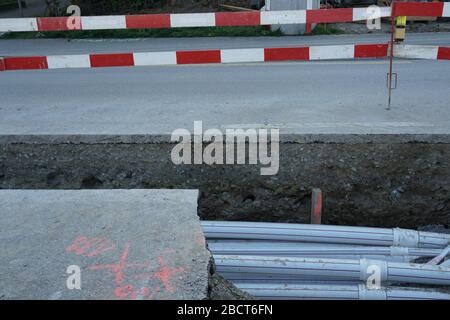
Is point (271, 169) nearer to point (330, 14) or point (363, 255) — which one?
point (363, 255)

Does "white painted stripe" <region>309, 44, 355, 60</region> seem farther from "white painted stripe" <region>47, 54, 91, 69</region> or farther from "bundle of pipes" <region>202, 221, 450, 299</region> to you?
"white painted stripe" <region>47, 54, 91, 69</region>

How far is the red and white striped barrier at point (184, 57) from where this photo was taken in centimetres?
548

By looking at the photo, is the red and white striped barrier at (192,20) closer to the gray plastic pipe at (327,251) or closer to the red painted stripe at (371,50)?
the red painted stripe at (371,50)

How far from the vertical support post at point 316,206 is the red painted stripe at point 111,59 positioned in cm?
296

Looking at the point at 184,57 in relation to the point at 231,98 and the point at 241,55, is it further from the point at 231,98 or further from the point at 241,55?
the point at 231,98

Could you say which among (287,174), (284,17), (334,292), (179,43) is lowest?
(334,292)

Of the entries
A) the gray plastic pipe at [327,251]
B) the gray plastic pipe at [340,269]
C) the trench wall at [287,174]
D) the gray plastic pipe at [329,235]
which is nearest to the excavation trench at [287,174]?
the trench wall at [287,174]

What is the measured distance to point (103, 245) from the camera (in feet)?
8.79

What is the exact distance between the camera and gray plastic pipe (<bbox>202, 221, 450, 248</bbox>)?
359 centimetres

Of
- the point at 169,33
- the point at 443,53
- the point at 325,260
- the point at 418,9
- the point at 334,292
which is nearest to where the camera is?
the point at 334,292

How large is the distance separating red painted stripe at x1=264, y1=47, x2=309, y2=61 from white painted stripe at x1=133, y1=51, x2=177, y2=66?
1.17m

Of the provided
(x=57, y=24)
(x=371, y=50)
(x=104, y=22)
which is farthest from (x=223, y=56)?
(x=57, y=24)

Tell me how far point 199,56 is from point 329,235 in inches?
119

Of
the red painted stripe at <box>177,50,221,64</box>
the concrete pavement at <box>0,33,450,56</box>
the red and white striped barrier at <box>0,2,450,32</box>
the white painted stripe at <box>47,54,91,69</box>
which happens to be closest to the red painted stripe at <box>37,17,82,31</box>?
the red and white striped barrier at <box>0,2,450,32</box>
